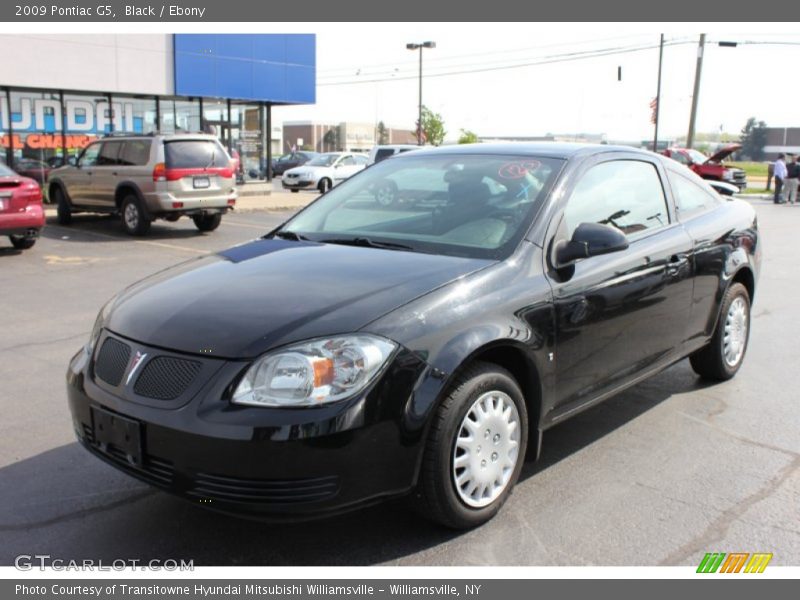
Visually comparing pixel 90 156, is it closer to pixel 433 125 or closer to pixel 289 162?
pixel 289 162

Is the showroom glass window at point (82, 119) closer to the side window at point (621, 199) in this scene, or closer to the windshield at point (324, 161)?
the windshield at point (324, 161)

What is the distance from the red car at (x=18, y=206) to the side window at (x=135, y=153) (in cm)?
271

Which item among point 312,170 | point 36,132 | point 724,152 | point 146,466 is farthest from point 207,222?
point 724,152

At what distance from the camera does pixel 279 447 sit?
110 inches

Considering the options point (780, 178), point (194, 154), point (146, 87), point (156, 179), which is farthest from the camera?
point (780, 178)

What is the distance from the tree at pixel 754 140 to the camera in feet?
434

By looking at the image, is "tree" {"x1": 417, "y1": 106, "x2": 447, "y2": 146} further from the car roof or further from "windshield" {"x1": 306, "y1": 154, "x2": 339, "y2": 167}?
the car roof

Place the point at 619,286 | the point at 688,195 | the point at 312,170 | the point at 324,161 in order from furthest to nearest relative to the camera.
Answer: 1. the point at 324,161
2. the point at 312,170
3. the point at 688,195
4. the point at 619,286

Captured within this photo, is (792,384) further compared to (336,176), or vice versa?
(336,176)

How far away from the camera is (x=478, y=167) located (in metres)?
4.44

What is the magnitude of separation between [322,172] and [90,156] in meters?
13.9

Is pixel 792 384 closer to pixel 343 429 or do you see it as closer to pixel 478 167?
pixel 478 167

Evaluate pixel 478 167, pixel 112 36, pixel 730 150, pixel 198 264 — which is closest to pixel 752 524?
pixel 478 167

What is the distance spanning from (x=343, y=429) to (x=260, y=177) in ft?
82.1
